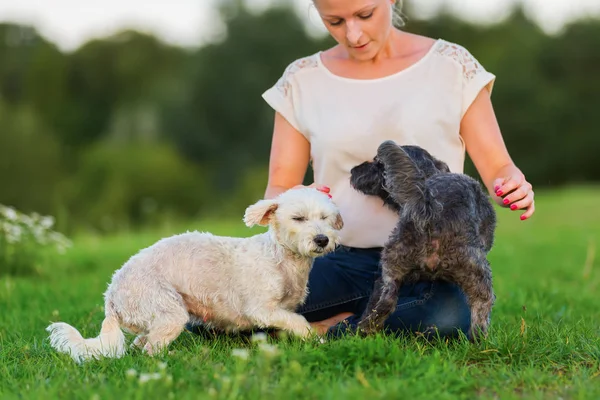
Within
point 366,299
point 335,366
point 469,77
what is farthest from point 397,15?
point 335,366

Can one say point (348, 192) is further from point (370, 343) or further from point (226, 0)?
point (226, 0)

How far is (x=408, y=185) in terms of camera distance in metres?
4.27

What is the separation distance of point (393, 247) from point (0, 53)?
177 ft

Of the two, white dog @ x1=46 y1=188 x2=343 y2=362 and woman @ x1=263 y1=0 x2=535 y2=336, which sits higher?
woman @ x1=263 y1=0 x2=535 y2=336

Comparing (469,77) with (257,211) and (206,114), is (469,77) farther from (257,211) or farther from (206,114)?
(206,114)

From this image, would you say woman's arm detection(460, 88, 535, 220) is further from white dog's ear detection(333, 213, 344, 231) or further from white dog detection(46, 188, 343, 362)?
white dog detection(46, 188, 343, 362)

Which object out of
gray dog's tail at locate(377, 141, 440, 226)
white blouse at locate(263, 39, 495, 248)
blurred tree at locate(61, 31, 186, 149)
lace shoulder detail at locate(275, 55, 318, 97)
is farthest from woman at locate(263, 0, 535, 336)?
blurred tree at locate(61, 31, 186, 149)

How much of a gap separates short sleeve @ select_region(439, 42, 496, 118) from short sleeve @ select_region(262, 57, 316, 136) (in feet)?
3.29

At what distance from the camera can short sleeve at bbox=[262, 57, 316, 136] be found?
556cm

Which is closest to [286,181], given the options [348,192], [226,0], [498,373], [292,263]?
[348,192]

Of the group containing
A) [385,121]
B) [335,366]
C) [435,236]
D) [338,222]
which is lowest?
[335,366]

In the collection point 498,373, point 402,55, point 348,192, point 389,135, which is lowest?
point 498,373

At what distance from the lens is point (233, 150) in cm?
4569

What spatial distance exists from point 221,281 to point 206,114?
41.9 m
